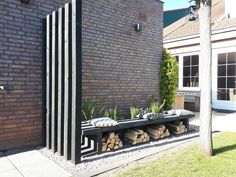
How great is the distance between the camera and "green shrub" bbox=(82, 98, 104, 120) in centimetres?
497

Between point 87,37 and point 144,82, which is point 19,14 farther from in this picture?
point 144,82

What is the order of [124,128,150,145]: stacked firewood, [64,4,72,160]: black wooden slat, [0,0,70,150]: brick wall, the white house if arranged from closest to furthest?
[64,4,72,160]: black wooden slat, [0,0,70,150]: brick wall, [124,128,150,145]: stacked firewood, the white house

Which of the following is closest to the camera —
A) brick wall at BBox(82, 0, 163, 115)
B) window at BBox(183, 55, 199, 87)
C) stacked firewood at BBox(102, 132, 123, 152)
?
stacked firewood at BBox(102, 132, 123, 152)

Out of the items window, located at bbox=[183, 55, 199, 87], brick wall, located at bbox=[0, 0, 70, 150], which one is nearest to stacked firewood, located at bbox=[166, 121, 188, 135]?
brick wall, located at bbox=[0, 0, 70, 150]

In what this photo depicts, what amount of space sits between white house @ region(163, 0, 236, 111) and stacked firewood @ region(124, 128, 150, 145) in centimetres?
607

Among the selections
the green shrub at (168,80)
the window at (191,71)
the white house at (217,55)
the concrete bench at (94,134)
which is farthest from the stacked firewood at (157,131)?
the window at (191,71)

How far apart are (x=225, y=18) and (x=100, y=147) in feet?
31.6

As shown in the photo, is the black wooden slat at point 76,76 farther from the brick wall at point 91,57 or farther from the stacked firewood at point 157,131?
the stacked firewood at point 157,131

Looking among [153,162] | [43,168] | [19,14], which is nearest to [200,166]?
[153,162]

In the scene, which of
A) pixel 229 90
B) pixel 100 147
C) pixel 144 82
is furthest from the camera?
pixel 229 90

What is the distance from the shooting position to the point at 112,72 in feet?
19.5

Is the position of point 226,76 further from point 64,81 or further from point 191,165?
point 64,81

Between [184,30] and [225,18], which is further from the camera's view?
[184,30]

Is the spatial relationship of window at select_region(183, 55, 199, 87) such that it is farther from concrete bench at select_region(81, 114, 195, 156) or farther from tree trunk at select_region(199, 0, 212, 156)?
tree trunk at select_region(199, 0, 212, 156)
